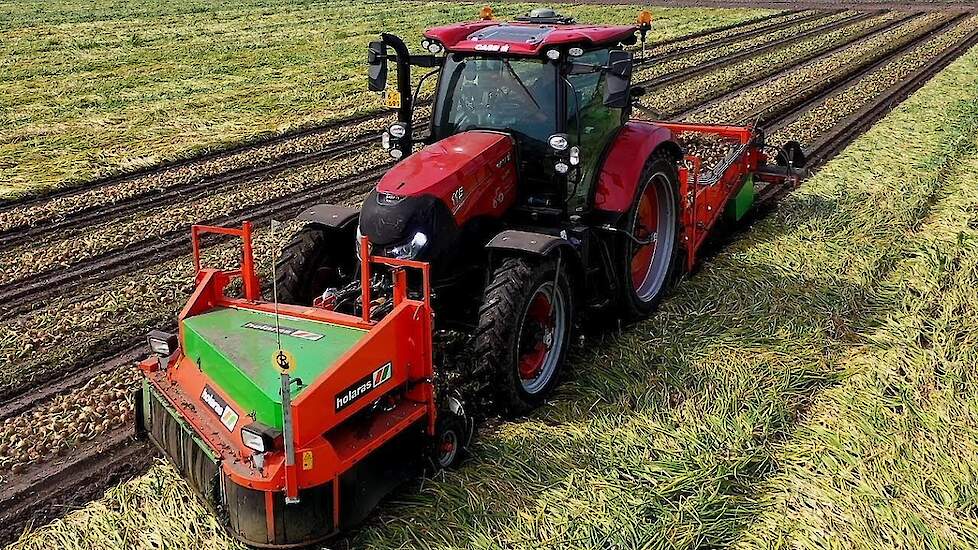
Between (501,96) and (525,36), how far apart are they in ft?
1.43

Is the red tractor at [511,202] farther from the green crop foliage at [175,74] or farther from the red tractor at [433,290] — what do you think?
the green crop foliage at [175,74]

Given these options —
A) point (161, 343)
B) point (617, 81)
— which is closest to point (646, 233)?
point (617, 81)

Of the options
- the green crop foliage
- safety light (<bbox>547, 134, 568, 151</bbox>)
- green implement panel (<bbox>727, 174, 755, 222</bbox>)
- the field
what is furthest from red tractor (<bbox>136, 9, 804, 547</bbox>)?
the green crop foliage

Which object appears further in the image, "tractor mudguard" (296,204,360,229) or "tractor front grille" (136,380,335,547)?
"tractor mudguard" (296,204,360,229)

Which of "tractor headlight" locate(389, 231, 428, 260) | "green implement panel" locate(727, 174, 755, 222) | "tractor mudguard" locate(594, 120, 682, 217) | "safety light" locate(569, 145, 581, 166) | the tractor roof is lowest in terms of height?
"green implement panel" locate(727, 174, 755, 222)

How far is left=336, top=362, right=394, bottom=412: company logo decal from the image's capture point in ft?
14.2

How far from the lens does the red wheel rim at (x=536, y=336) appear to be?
5688 millimetres

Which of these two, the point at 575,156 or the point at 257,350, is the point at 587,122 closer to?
the point at 575,156

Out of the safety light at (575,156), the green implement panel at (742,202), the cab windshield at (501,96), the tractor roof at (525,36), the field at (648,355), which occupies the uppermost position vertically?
the tractor roof at (525,36)

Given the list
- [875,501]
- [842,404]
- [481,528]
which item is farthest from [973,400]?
[481,528]

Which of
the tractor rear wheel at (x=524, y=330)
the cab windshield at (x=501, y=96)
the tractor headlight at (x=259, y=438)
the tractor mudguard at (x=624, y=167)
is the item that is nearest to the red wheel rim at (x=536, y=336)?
the tractor rear wheel at (x=524, y=330)

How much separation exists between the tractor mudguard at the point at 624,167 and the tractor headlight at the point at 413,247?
158 centimetres

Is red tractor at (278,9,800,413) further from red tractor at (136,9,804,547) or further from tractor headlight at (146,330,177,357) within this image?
tractor headlight at (146,330,177,357)

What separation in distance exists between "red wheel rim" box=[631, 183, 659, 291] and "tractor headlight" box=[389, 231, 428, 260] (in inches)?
91.7
